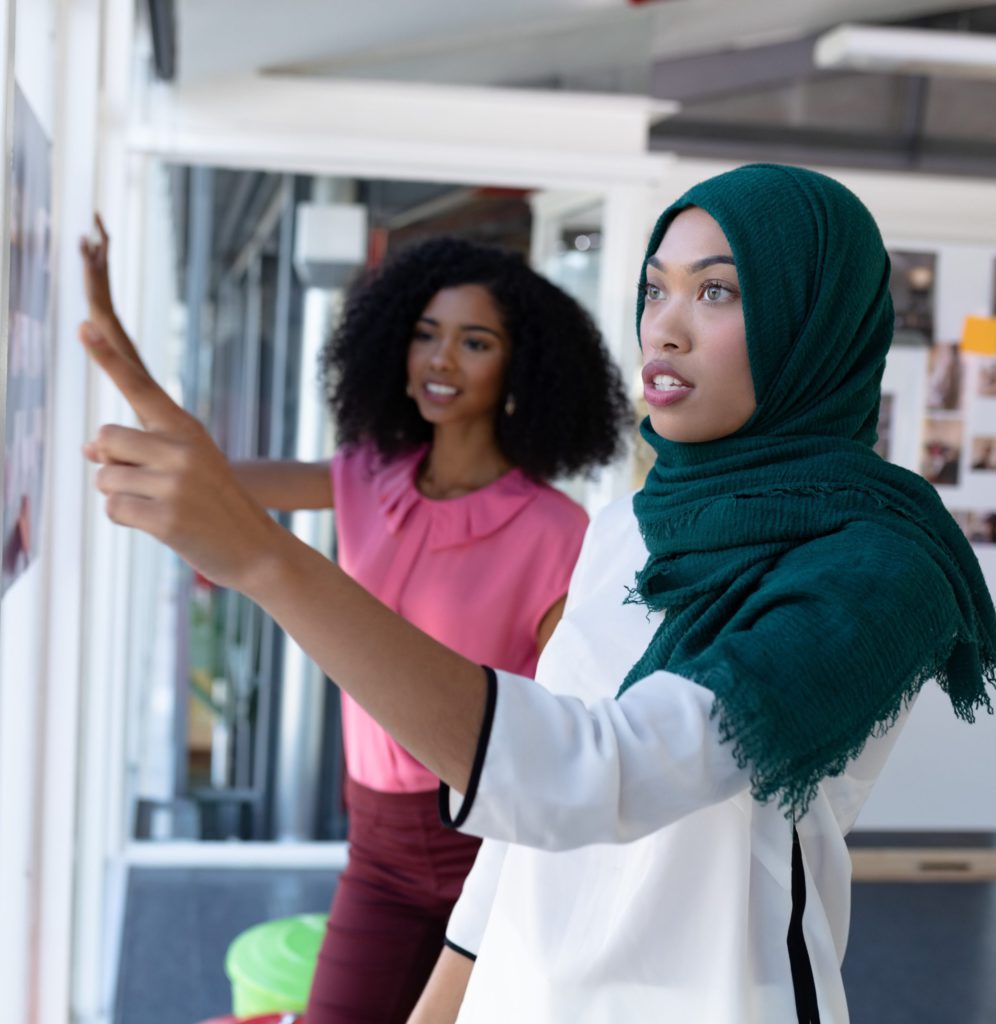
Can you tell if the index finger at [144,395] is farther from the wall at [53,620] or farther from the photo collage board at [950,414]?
the photo collage board at [950,414]

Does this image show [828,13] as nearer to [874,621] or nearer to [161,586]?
[161,586]

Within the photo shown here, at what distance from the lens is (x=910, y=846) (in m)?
4.68

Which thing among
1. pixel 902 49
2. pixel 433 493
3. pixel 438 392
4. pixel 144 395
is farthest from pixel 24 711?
pixel 902 49

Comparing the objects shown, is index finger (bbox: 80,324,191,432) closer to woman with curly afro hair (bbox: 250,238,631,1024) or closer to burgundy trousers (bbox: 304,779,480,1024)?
woman with curly afro hair (bbox: 250,238,631,1024)

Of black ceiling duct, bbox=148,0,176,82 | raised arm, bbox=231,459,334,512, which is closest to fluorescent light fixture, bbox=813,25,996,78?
black ceiling duct, bbox=148,0,176,82

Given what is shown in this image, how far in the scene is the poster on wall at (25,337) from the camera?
1.50 meters

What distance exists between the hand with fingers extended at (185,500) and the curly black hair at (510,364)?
1703mm

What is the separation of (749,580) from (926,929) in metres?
3.48

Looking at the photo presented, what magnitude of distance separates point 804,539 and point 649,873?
33cm

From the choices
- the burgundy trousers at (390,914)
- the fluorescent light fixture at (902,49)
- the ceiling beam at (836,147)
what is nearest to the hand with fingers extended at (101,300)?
the burgundy trousers at (390,914)

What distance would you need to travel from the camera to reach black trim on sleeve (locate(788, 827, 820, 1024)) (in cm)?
116

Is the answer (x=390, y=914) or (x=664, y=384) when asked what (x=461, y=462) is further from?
(x=664, y=384)

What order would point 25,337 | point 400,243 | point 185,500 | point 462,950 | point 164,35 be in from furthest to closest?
point 400,243 < point 164,35 < point 25,337 < point 462,950 < point 185,500

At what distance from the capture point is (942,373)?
15.1 ft
